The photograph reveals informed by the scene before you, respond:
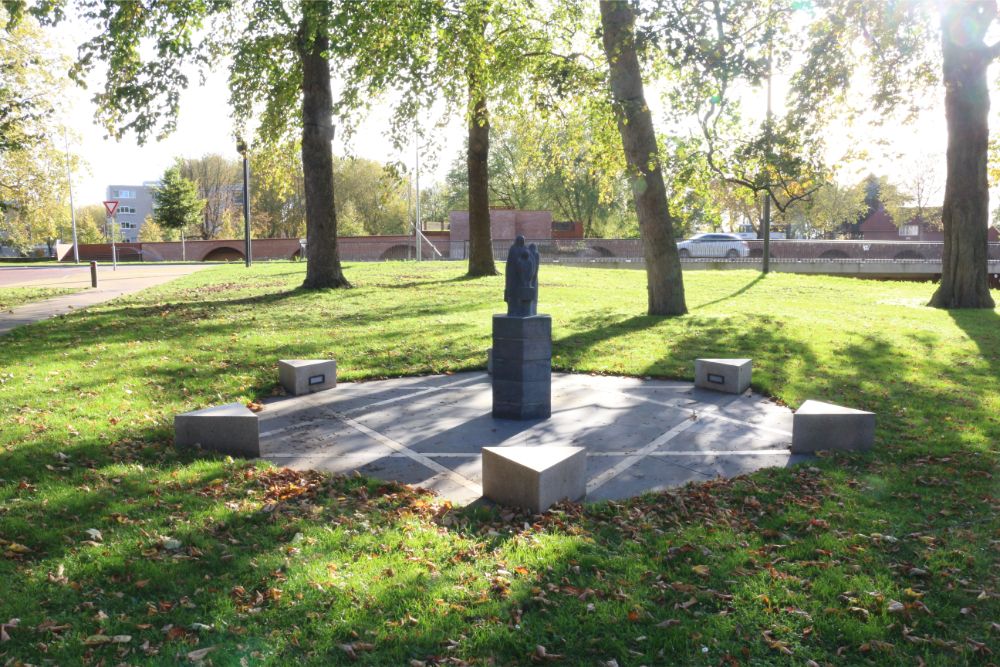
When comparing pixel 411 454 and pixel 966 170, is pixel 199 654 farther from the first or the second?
pixel 966 170

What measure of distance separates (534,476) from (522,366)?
253 cm

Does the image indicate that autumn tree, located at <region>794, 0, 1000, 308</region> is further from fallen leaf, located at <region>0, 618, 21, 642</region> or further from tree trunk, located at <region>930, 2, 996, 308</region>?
fallen leaf, located at <region>0, 618, 21, 642</region>

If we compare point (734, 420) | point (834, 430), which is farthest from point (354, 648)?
point (734, 420)

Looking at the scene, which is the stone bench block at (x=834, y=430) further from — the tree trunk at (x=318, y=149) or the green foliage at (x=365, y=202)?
the green foliage at (x=365, y=202)

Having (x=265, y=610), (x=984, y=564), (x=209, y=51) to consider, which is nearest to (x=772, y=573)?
(x=984, y=564)

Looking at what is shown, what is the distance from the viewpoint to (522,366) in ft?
24.5

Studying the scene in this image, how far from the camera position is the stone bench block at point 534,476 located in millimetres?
5078

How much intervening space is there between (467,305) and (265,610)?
12972 millimetres

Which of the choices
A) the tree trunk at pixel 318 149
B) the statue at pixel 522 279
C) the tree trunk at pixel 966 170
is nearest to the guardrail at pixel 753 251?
the tree trunk at pixel 318 149

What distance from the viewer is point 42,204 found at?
104ft

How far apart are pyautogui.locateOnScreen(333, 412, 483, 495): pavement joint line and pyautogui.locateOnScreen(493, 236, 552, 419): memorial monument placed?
1.39 metres

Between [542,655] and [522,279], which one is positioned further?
[522,279]

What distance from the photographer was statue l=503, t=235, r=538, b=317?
7.55m

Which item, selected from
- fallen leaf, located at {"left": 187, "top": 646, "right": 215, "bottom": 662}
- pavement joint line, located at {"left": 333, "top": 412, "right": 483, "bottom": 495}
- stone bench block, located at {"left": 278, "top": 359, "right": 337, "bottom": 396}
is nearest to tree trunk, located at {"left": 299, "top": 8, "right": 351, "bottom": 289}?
stone bench block, located at {"left": 278, "top": 359, "right": 337, "bottom": 396}
